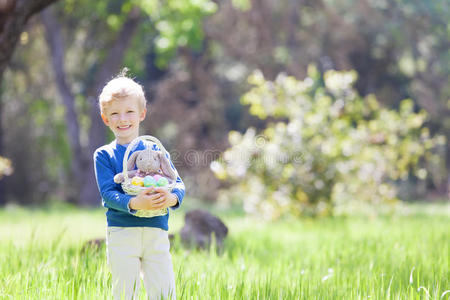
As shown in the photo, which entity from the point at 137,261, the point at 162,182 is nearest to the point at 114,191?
the point at 162,182

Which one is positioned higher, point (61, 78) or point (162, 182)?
point (61, 78)

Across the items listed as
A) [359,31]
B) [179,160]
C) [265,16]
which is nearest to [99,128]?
[179,160]

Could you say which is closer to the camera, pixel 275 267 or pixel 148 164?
pixel 148 164

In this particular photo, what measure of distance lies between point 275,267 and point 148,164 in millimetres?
2103

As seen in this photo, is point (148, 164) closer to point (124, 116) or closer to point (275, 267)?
point (124, 116)

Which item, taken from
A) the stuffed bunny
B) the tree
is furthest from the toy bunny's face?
the tree

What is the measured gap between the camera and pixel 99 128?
45.2 feet

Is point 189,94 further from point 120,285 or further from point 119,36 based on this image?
point 120,285

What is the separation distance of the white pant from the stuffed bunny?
32 centimetres

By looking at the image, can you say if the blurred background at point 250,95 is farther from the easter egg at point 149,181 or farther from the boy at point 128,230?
the easter egg at point 149,181

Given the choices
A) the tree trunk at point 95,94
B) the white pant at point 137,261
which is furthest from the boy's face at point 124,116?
the tree trunk at point 95,94

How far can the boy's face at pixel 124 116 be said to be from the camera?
2764 mm

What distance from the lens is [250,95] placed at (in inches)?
337

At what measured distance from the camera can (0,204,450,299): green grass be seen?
3080 millimetres
